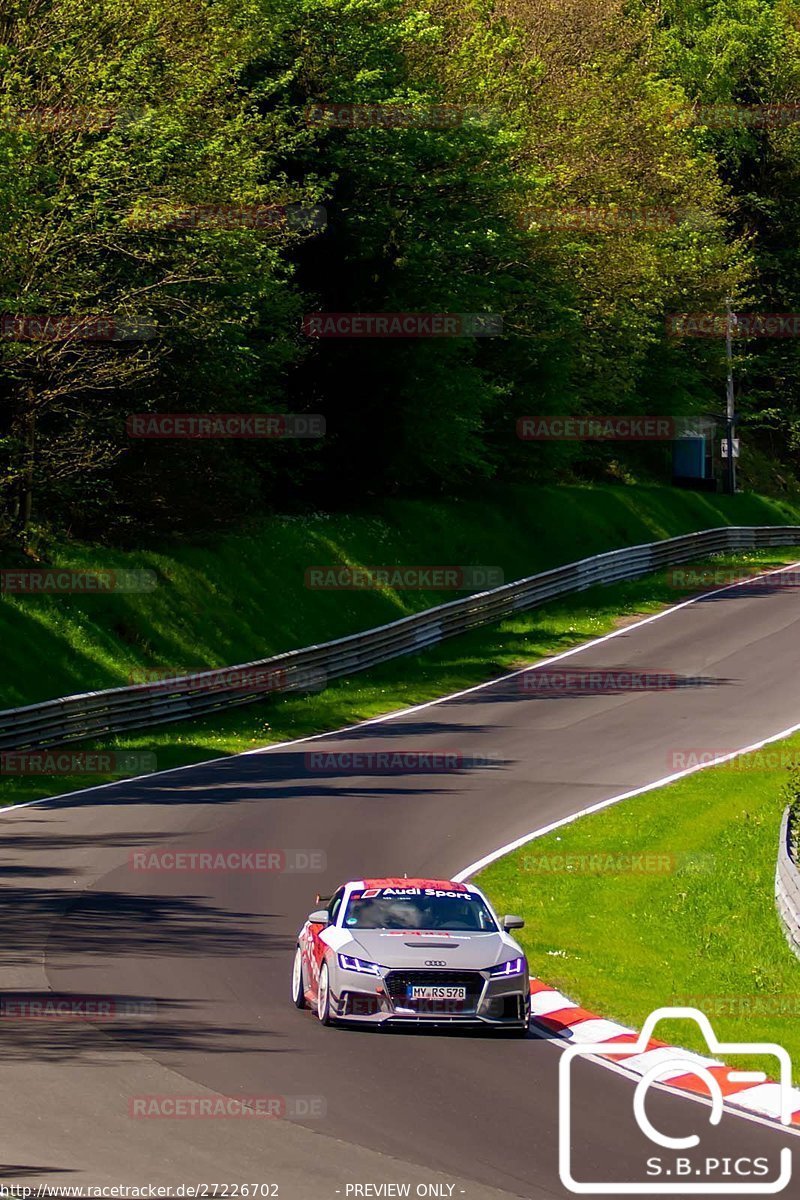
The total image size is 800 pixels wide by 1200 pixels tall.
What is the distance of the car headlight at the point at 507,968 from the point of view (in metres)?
15.0

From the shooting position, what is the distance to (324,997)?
49.4 ft

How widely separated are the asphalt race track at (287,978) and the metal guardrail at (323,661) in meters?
2.98

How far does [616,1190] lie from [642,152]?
2510 inches

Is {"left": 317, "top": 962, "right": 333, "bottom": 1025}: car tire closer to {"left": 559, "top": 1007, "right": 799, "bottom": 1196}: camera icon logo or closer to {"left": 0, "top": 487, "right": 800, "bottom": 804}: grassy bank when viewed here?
{"left": 559, "top": 1007, "right": 799, "bottom": 1196}: camera icon logo

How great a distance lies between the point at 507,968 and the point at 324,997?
1624mm

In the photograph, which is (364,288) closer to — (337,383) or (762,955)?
(337,383)

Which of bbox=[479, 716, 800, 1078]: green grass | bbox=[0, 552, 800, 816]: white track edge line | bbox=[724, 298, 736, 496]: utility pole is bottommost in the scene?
bbox=[479, 716, 800, 1078]: green grass

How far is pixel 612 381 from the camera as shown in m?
63.4

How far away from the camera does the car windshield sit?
15.9 metres

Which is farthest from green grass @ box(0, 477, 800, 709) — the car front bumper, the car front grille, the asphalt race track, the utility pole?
the car front grille

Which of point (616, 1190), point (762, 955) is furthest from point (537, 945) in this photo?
point (616, 1190)

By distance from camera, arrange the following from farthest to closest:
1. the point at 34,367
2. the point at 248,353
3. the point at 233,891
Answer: the point at 248,353 < the point at 34,367 < the point at 233,891

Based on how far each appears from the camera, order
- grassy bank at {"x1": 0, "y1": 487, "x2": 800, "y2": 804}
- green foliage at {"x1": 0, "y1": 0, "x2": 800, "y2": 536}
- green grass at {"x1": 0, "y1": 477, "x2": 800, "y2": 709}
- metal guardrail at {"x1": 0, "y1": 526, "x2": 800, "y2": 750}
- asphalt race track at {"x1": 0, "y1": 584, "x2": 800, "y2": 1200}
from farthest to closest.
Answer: green foliage at {"x1": 0, "y1": 0, "x2": 800, "y2": 536}, green grass at {"x1": 0, "y1": 477, "x2": 800, "y2": 709}, grassy bank at {"x1": 0, "y1": 487, "x2": 800, "y2": 804}, metal guardrail at {"x1": 0, "y1": 526, "x2": 800, "y2": 750}, asphalt race track at {"x1": 0, "y1": 584, "x2": 800, "y2": 1200}

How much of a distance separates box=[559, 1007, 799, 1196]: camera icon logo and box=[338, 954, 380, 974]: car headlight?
183 cm
